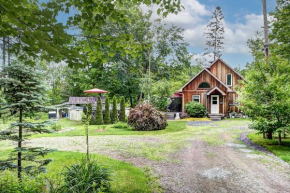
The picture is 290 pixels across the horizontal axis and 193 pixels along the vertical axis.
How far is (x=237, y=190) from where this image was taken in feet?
14.3

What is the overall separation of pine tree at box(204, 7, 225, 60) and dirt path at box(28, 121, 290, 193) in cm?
2903

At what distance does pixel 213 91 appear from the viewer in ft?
68.9

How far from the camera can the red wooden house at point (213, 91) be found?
21.4 meters

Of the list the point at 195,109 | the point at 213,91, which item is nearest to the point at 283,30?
the point at 213,91

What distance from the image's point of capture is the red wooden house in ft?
70.3

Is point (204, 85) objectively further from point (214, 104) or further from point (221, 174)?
point (221, 174)

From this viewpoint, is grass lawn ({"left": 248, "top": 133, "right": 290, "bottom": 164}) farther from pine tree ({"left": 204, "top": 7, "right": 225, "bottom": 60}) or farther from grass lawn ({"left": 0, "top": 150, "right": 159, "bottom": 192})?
pine tree ({"left": 204, "top": 7, "right": 225, "bottom": 60})

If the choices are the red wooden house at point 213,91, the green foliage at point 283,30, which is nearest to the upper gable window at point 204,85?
the red wooden house at point 213,91

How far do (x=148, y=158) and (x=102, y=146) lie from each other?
272 cm

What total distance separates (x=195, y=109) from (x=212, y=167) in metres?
15.2

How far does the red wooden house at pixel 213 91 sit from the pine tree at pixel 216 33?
13152mm

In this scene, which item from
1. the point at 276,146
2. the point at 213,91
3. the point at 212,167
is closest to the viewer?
the point at 212,167

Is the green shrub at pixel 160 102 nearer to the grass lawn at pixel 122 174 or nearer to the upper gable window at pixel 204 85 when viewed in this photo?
the upper gable window at pixel 204 85

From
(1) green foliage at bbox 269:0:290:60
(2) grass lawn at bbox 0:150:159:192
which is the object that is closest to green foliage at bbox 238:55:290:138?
(1) green foliage at bbox 269:0:290:60
